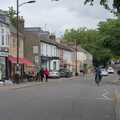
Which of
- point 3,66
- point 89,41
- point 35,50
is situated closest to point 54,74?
point 35,50

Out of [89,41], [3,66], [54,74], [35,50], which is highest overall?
[89,41]

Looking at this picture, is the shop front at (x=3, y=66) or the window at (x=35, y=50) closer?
the shop front at (x=3, y=66)

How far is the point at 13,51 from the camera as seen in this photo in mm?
79125

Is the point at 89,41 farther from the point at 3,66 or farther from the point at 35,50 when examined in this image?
the point at 3,66

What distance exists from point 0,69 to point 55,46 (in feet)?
151

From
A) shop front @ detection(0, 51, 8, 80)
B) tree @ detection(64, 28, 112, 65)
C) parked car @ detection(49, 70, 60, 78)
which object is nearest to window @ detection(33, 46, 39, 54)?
parked car @ detection(49, 70, 60, 78)

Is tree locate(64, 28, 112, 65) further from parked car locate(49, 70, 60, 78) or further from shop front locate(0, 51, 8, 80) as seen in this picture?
shop front locate(0, 51, 8, 80)

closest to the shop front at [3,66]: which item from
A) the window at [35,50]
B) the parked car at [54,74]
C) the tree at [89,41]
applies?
the parked car at [54,74]

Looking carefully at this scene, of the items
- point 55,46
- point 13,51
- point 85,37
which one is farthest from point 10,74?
point 85,37

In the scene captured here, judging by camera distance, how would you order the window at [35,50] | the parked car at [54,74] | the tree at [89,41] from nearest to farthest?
the parked car at [54,74]
the window at [35,50]
the tree at [89,41]

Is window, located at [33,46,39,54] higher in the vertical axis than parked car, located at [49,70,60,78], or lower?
higher

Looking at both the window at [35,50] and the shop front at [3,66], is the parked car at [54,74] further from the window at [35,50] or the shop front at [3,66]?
the shop front at [3,66]

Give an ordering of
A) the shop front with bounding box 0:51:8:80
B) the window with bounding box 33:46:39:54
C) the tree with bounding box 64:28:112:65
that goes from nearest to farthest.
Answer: the shop front with bounding box 0:51:8:80 → the window with bounding box 33:46:39:54 → the tree with bounding box 64:28:112:65

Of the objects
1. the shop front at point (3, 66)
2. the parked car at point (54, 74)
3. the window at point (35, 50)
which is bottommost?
the parked car at point (54, 74)
